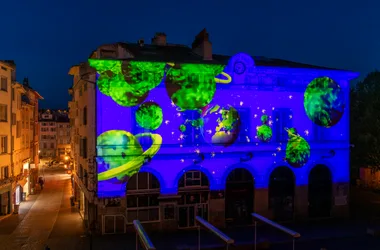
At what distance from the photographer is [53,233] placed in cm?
2545

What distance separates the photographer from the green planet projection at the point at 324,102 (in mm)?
28797

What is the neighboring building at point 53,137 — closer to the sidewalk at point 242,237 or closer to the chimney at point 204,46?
the chimney at point 204,46

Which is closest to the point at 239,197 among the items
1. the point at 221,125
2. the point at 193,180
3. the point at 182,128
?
the point at 193,180

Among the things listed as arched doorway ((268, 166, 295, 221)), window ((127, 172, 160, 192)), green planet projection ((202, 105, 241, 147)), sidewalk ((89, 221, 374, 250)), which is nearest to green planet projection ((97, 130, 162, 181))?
window ((127, 172, 160, 192))

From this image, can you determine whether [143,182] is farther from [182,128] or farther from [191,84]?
[191,84]

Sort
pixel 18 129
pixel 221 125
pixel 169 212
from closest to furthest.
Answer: pixel 169 212 → pixel 221 125 → pixel 18 129

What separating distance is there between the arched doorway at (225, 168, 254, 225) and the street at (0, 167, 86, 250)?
10.7 meters

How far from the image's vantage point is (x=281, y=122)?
2825 cm

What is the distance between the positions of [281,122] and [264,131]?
5.79 feet

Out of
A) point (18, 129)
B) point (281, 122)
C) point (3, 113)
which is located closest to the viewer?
point (281, 122)

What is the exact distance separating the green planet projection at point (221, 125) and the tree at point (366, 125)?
18.8 meters

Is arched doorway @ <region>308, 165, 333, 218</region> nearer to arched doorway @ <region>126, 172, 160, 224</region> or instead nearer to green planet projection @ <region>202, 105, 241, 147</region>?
A: green planet projection @ <region>202, 105, 241, 147</region>

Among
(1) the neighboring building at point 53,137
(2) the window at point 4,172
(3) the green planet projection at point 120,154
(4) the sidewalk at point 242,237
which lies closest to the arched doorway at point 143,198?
→ (3) the green planet projection at point 120,154

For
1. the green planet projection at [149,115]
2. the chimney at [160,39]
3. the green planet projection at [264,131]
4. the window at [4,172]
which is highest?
the chimney at [160,39]
